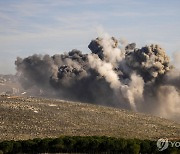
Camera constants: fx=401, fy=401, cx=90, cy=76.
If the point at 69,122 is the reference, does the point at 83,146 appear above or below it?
below

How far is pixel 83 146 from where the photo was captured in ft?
182

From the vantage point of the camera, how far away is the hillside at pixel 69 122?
252ft

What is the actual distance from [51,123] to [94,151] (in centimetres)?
3017

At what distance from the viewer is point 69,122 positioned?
8725 cm

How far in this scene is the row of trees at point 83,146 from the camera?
178 ft

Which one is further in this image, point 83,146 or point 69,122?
point 69,122

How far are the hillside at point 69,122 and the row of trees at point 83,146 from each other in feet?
47.8

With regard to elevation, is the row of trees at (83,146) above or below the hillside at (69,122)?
below

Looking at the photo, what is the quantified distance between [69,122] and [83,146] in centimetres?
3204

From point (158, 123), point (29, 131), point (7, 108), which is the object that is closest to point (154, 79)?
point (158, 123)

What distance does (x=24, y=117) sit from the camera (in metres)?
85.4

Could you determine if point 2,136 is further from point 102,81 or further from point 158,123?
point 102,81

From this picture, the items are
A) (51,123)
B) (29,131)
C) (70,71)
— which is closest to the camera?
(29,131)

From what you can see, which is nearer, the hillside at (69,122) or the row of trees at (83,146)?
the row of trees at (83,146)
